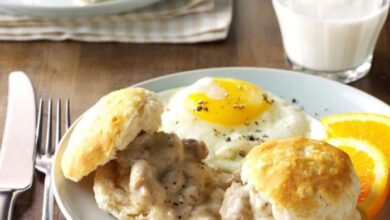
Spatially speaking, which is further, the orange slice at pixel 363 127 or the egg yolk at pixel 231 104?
the egg yolk at pixel 231 104

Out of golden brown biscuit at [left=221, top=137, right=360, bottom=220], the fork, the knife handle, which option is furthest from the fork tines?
golden brown biscuit at [left=221, top=137, right=360, bottom=220]

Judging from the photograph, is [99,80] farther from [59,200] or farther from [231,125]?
[59,200]

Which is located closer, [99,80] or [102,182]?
[102,182]

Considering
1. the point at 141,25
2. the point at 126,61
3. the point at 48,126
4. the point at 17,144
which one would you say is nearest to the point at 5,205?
the point at 17,144

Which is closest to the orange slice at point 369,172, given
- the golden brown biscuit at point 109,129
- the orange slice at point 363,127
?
the orange slice at point 363,127

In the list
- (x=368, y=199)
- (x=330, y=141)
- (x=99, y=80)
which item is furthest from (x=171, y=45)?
(x=368, y=199)

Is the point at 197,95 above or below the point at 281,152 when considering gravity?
below

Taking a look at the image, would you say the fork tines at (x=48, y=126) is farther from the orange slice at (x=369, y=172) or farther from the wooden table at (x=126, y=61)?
the orange slice at (x=369, y=172)
